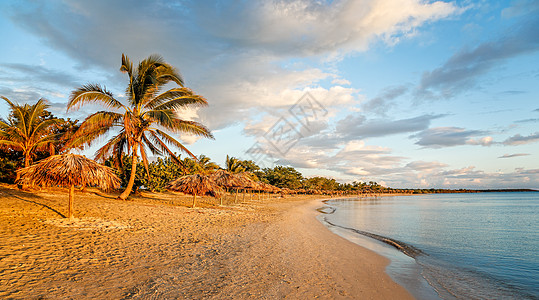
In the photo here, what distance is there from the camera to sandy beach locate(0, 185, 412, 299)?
4.35m

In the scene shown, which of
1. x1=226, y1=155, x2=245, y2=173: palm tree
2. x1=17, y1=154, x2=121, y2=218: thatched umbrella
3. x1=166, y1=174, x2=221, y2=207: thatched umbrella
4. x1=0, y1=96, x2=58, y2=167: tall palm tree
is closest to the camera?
x1=17, y1=154, x2=121, y2=218: thatched umbrella

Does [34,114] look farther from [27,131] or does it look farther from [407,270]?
[407,270]

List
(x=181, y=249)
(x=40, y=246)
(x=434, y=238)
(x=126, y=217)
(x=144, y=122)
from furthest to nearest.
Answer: (x=144, y=122)
(x=434, y=238)
(x=126, y=217)
(x=181, y=249)
(x=40, y=246)

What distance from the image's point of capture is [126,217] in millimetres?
10297

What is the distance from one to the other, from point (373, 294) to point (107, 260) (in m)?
5.46

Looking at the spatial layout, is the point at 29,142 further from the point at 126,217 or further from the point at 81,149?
the point at 126,217

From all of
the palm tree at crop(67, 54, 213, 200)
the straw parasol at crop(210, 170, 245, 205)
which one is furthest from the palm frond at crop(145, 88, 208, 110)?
the straw parasol at crop(210, 170, 245, 205)

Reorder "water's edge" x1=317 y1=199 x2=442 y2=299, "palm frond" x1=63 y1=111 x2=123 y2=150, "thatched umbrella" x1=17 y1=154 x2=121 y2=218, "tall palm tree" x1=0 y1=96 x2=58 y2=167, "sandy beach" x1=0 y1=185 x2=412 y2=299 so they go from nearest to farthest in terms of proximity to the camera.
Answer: "sandy beach" x1=0 y1=185 x2=412 y2=299 < "water's edge" x1=317 y1=199 x2=442 y2=299 < "thatched umbrella" x1=17 y1=154 x2=121 y2=218 < "palm frond" x1=63 y1=111 x2=123 y2=150 < "tall palm tree" x1=0 y1=96 x2=58 y2=167

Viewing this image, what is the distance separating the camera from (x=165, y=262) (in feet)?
18.8

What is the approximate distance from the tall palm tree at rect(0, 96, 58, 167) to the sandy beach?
7.08m

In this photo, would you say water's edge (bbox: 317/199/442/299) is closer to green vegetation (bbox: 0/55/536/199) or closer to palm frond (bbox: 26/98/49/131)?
green vegetation (bbox: 0/55/536/199)

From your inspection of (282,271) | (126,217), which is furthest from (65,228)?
(282,271)

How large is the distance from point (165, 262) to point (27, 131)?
15.1 m

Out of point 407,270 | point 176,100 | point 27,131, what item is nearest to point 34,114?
point 27,131
